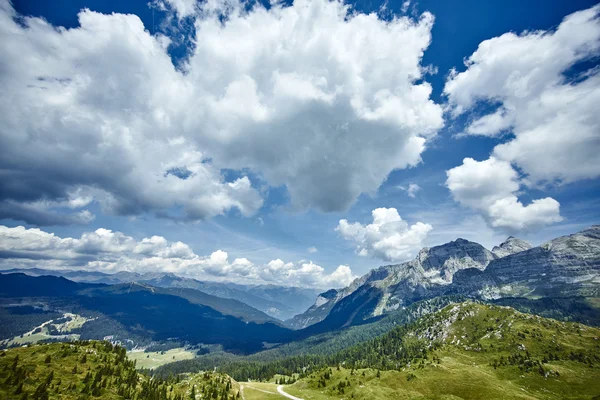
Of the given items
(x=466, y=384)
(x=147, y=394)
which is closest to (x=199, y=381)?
(x=147, y=394)

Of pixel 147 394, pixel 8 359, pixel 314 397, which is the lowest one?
pixel 314 397

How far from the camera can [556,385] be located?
15862 centimetres

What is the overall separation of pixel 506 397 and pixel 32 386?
177 meters

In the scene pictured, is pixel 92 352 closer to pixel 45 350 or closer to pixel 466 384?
pixel 45 350

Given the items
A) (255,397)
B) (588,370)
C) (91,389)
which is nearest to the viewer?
(91,389)

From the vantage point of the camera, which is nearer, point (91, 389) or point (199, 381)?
point (91, 389)

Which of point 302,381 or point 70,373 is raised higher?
point 70,373

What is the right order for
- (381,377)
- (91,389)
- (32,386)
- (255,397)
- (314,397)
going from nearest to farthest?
(32,386)
(91,389)
(255,397)
(314,397)
(381,377)

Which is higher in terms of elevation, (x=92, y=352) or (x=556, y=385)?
(x=92, y=352)

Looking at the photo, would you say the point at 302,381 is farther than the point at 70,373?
Yes

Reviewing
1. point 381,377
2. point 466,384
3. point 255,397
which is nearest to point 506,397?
point 466,384

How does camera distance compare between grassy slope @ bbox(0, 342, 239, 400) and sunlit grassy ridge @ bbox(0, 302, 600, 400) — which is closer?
grassy slope @ bbox(0, 342, 239, 400)

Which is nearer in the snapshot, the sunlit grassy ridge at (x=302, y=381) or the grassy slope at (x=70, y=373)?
the grassy slope at (x=70, y=373)

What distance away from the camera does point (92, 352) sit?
310ft
